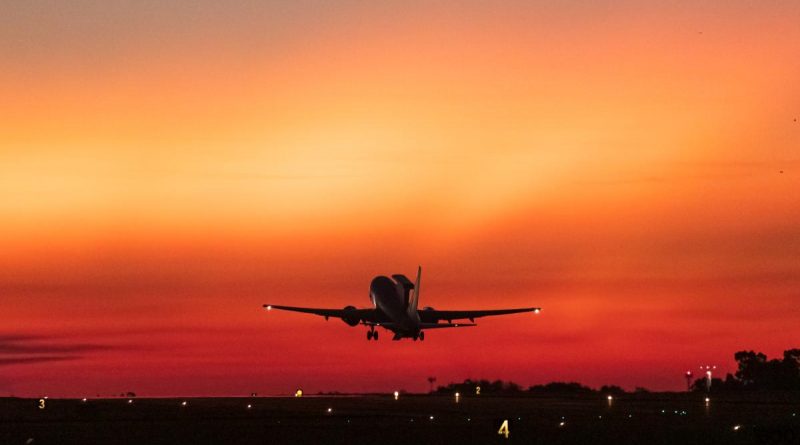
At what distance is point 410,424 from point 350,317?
91.5m

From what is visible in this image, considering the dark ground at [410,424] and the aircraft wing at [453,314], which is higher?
the aircraft wing at [453,314]

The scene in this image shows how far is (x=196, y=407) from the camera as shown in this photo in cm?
11256

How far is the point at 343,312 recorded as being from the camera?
174m

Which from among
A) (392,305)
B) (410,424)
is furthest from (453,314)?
(410,424)

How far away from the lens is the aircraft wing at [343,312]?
173625mm

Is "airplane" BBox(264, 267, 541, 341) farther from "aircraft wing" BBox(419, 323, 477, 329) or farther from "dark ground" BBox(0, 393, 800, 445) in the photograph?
"dark ground" BBox(0, 393, 800, 445)

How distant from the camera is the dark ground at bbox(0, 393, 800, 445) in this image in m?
67.9

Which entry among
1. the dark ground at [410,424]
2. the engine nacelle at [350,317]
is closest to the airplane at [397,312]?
the engine nacelle at [350,317]

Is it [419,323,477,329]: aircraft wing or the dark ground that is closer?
→ the dark ground

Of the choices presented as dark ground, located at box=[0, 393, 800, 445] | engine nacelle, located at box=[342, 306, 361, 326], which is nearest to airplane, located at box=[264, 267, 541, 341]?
engine nacelle, located at box=[342, 306, 361, 326]

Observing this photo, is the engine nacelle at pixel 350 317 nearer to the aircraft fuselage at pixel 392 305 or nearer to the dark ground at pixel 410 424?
the aircraft fuselage at pixel 392 305

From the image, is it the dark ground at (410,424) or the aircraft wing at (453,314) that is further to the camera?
the aircraft wing at (453,314)

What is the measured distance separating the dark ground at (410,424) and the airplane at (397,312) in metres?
47.9

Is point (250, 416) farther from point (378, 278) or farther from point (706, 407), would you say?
point (378, 278)
